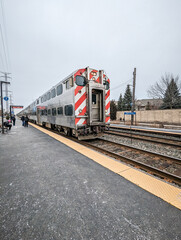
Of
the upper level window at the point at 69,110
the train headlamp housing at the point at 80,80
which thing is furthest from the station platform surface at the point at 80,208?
the train headlamp housing at the point at 80,80

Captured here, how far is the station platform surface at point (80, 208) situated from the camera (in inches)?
55.1

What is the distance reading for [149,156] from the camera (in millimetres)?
4414

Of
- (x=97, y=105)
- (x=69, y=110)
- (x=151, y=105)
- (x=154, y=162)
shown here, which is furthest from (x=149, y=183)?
(x=151, y=105)

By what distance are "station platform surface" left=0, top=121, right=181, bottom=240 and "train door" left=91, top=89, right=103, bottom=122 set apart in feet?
12.9

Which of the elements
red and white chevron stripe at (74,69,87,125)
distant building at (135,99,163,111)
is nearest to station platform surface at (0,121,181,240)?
red and white chevron stripe at (74,69,87,125)

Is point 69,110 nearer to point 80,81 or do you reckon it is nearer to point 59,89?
point 80,81

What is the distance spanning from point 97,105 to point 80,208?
5.41 metres

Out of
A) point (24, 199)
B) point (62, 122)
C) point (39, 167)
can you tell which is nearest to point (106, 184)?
point (24, 199)

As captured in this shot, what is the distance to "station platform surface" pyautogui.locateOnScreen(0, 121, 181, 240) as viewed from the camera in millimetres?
1398

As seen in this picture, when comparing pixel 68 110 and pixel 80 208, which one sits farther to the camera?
pixel 68 110

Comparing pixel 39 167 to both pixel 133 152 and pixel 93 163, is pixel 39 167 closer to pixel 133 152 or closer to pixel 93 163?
pixel 93 163

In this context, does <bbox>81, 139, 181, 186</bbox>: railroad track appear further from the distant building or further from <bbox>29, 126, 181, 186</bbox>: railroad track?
the distant building

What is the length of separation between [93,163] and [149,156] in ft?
8.23

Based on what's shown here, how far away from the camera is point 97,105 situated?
6621mm
